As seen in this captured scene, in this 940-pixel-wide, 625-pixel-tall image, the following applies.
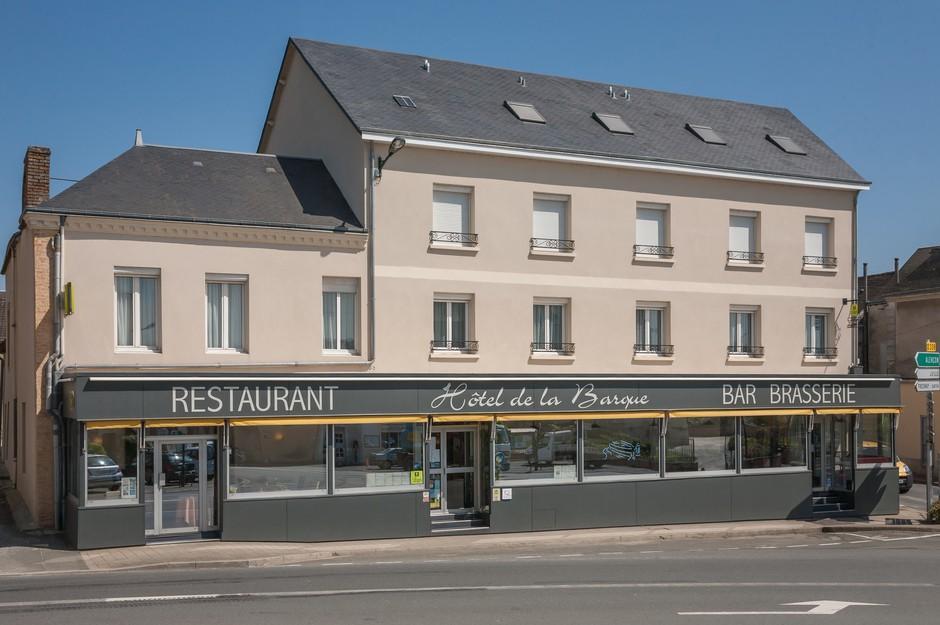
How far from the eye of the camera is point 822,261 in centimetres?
2650

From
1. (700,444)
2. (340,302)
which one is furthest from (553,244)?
(700,444)

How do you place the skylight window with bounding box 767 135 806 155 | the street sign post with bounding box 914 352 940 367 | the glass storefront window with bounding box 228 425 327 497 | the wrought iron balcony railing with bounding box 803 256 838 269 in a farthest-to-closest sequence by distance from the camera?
the skylight window with bounding box 767 135 806 155 < the wrought iron balcony railing with bounding box 803 256 838 269 < the street sign post with bounding box 914 352 940 367 < the glass storefront window with bounding box 228 425 327 497

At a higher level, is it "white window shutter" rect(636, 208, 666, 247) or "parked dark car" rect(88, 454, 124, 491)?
"white window shutter" rect(636, 208, 666, 247)

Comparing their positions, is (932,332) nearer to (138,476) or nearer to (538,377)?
(538,377)

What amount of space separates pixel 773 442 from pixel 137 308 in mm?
15250

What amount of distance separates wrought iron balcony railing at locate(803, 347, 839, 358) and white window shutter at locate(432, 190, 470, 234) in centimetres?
1051

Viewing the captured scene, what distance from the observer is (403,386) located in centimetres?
1973

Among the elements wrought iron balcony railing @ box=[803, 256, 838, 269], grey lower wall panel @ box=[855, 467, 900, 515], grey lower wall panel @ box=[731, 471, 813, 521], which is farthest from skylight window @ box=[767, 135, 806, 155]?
grey lower wall panel @ box=[731, 471, 813, 521]

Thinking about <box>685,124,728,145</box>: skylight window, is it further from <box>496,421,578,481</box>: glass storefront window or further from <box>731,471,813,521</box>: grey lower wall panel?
<box>496,421,578,481</box>: glass storefront window

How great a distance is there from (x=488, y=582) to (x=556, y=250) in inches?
420

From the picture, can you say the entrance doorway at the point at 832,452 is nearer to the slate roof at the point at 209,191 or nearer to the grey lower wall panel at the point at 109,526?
the slate roof at the point at 209,191

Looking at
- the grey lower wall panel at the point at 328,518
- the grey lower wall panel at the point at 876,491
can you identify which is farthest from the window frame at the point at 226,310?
the grey lower wall panel at the point at 876,491

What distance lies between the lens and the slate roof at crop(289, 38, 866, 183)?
22.8m

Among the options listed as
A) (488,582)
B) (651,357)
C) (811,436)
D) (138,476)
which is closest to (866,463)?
(811,436)
